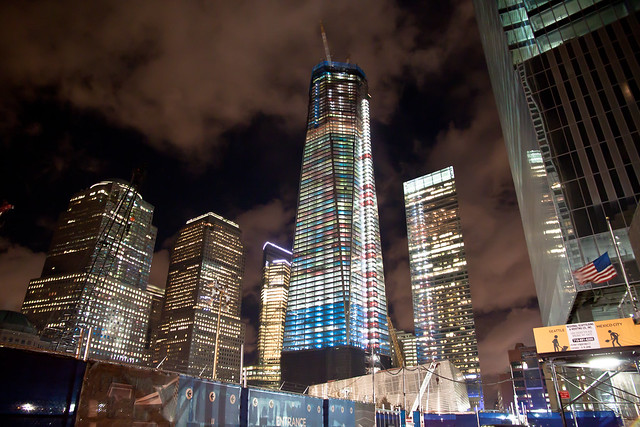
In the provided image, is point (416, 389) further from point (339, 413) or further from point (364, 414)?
point (339, 413)

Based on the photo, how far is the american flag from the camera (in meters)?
27.7

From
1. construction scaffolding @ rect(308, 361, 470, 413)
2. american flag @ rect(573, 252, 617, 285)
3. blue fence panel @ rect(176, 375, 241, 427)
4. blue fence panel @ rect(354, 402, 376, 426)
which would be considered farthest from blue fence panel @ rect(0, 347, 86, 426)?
construction scaffolding @ rect(308, 361, 470, 413)

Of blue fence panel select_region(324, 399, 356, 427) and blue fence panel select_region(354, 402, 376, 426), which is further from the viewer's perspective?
blue fence panel select_region(354, 402, 376, 426)

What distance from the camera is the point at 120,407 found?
11086 mm

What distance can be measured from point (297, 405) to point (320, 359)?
502 feet

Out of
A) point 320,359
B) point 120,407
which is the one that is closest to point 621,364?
point 120,407

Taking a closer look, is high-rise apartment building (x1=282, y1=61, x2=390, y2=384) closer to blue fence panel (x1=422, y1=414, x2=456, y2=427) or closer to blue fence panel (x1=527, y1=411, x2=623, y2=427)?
blue fence panel (x1=422, y1=414, x2=456, y2=427)

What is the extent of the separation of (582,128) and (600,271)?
22.4 m

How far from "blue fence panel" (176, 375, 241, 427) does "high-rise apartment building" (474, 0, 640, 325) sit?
117 ft

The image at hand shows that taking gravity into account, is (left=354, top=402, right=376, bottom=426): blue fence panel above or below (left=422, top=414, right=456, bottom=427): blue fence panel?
above

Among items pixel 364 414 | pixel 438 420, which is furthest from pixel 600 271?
pixel 438 420

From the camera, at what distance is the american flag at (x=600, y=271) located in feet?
90.9

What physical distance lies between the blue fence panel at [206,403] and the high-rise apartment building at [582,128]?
35596mm

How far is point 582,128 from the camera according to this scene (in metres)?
43.4
